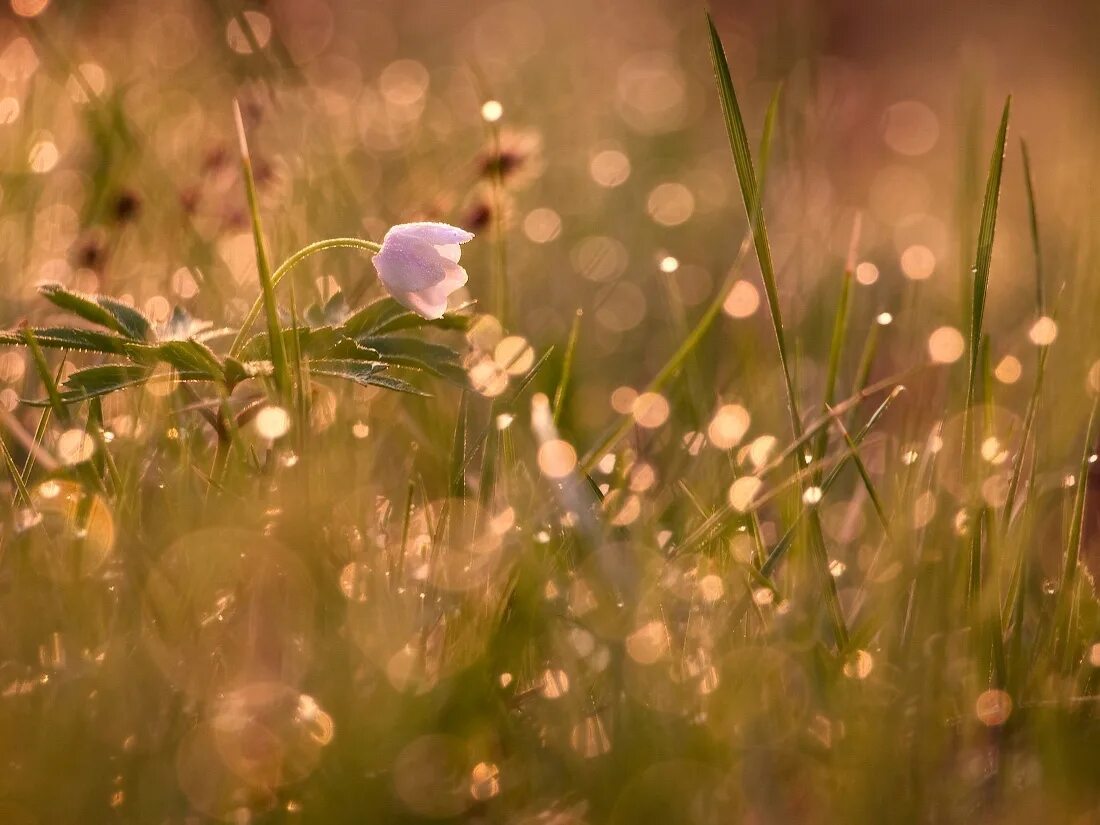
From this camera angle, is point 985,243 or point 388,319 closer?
point 985,243

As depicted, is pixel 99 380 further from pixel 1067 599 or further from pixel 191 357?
pixel 1067 599

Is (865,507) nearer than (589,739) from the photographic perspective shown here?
No

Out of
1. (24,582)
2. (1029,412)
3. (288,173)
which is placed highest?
(288,173)

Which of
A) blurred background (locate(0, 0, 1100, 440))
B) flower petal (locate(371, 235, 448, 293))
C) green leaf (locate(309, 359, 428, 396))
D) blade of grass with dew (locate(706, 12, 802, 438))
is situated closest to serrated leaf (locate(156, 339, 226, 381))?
green leaf (locate(309, 359, 428, 396))

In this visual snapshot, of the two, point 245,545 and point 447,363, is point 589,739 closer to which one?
point 245,545

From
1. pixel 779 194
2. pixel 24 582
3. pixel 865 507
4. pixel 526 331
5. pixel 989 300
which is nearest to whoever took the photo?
pixel 24 582

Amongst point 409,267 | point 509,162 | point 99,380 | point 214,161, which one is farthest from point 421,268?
point 214,161

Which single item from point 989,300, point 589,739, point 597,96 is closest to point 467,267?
point 989,300

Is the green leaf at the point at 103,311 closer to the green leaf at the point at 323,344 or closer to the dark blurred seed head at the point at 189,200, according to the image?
the green leaf at the point at 323,344

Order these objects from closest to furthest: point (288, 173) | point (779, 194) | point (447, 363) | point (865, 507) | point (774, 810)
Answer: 1. point (774, 810)
2. point (447, 363)
3. point (865, 507)
4. point (288, 173)
5. point (779, 194)
